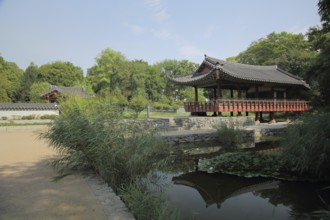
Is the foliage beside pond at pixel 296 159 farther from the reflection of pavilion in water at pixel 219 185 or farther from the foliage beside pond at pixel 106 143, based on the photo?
the foliage beside pond at pixel 106 143

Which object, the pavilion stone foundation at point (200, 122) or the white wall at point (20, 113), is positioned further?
the white wall at point (20, 113)

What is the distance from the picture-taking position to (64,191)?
4176mm

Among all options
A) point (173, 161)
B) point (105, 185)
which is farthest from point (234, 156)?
point (105, 185)

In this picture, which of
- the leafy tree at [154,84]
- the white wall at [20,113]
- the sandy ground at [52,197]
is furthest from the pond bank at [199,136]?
the leafy tree at [154,84]

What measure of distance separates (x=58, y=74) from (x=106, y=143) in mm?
54505

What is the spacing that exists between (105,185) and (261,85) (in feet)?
62.7

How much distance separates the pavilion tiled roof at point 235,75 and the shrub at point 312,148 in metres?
11.1

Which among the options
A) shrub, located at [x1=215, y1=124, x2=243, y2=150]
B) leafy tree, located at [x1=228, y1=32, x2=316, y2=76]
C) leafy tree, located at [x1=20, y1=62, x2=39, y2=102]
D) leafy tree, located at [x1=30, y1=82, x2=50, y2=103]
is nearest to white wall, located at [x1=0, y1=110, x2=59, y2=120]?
leafy tree, located at [x1=30, y1=82, x2=50, y2=103]

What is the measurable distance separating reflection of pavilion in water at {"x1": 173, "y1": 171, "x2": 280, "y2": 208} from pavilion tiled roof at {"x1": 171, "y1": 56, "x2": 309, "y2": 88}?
11295mm

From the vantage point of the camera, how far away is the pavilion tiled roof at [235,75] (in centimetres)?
1786

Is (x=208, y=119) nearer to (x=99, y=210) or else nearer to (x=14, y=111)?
(x=99, y=210)

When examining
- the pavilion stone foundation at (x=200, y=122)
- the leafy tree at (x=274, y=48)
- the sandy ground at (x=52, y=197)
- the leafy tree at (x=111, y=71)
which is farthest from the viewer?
the leafy tree at (x=111, y=71)

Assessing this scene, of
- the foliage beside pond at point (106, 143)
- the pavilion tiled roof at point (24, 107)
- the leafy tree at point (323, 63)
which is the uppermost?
the leafy tree at point (323, 63)

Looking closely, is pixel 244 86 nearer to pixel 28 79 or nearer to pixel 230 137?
pixel 230 137
